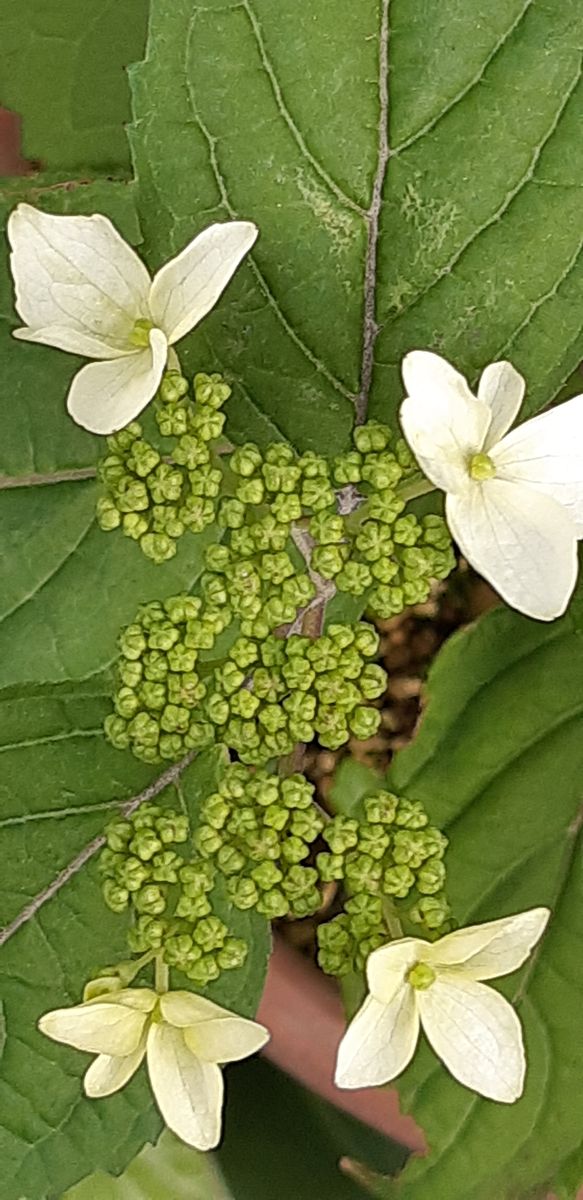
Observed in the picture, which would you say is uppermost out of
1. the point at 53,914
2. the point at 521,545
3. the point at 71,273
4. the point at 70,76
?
the point at 70,76

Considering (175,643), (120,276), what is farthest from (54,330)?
(175,643)

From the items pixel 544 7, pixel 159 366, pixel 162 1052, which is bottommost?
pixel 162 1052

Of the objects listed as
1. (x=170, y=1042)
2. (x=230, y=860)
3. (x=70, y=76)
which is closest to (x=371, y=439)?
(x=230, y=860)

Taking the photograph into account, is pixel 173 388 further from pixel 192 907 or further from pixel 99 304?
pixel 192 907

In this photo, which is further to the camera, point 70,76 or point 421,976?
point 70,76

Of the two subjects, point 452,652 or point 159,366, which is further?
point 452,652

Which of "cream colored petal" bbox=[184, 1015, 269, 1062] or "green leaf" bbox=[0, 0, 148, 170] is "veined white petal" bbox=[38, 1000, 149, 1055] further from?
"green leaf" bbox=[0, 0, 148, 170]

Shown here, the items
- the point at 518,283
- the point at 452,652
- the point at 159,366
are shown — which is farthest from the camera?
the point at 452,652

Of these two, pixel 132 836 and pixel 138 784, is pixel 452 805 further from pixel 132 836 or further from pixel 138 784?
pixel 132 836
